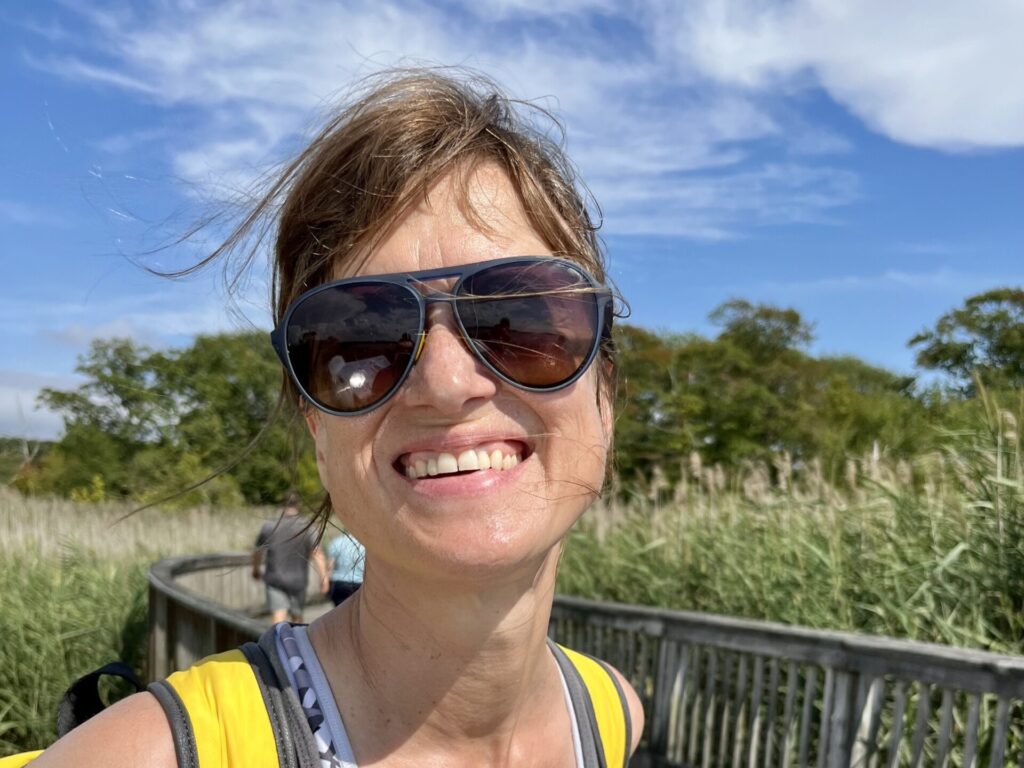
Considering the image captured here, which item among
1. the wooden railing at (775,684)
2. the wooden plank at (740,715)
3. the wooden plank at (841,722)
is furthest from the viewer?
the wooden plank at (740,715)

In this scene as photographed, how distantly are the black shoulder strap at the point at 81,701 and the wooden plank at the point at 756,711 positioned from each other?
355 centimetres

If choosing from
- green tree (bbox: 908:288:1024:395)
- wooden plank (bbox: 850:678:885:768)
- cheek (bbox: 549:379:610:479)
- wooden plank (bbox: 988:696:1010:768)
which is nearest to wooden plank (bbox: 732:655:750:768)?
wooden plank (bbox: 850:678:885:768)

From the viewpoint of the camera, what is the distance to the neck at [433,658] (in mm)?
1353

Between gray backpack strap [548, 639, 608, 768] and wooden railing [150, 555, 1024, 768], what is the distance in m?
1.25

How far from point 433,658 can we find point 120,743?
1.44 feet

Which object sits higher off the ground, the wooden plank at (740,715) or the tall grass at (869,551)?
the tall grass at (869,551)

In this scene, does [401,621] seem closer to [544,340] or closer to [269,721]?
[269,721]

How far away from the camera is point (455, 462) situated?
1240 millimetres

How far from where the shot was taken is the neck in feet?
4.44

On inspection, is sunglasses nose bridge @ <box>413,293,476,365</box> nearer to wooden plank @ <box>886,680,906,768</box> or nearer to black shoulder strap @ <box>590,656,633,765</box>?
black shoulder strap @ <box>590,656,633,765</box>

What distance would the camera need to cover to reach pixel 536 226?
1436mm

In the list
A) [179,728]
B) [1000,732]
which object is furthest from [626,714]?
[1000,732]

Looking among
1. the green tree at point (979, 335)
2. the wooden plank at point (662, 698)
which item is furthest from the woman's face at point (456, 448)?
the green tree at point (979, 335)

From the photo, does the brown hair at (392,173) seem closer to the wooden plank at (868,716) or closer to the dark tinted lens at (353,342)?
the dark tinted lens at (353,342)
